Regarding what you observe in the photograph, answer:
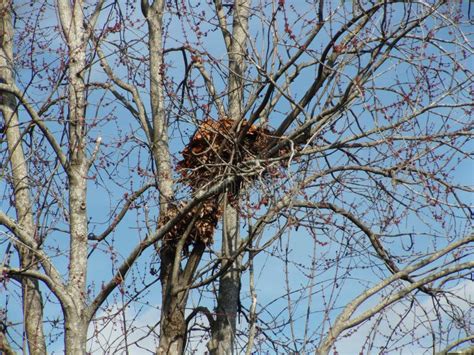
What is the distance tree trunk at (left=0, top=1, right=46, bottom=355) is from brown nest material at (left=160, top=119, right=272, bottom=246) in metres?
1.63

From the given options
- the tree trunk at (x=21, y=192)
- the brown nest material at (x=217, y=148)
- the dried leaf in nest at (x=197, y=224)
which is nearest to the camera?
the brown nest material at (x=217, y=148)

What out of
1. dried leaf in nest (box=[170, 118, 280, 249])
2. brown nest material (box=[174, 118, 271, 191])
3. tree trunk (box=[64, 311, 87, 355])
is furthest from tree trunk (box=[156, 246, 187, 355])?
brown nest material (box=[174, 118, 271, 191])

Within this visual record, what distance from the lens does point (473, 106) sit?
28.0ft

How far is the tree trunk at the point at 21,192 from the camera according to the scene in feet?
31.2

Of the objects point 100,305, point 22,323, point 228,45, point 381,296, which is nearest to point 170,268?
point 100,305

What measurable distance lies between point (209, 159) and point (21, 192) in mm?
2534

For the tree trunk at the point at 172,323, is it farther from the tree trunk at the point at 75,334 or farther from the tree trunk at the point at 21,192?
the tree trunk at the point at 21,192

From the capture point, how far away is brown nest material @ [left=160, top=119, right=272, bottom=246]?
8.52m

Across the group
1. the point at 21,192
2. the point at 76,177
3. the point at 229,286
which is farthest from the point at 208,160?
the point at 21,192

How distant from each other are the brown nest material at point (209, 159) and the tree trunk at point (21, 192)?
64.1 inches

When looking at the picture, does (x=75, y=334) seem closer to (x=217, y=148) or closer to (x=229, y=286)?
(x=229, y=286)

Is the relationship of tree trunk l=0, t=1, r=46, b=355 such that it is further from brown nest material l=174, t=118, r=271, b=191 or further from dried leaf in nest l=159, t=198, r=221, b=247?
brown nest material l=174, t=118, r=271, b=191

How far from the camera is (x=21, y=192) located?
33.3 ft

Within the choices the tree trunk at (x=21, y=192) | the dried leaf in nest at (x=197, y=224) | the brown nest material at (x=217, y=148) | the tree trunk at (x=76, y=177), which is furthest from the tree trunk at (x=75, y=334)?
the brown nest material at (x=217, y=148)
